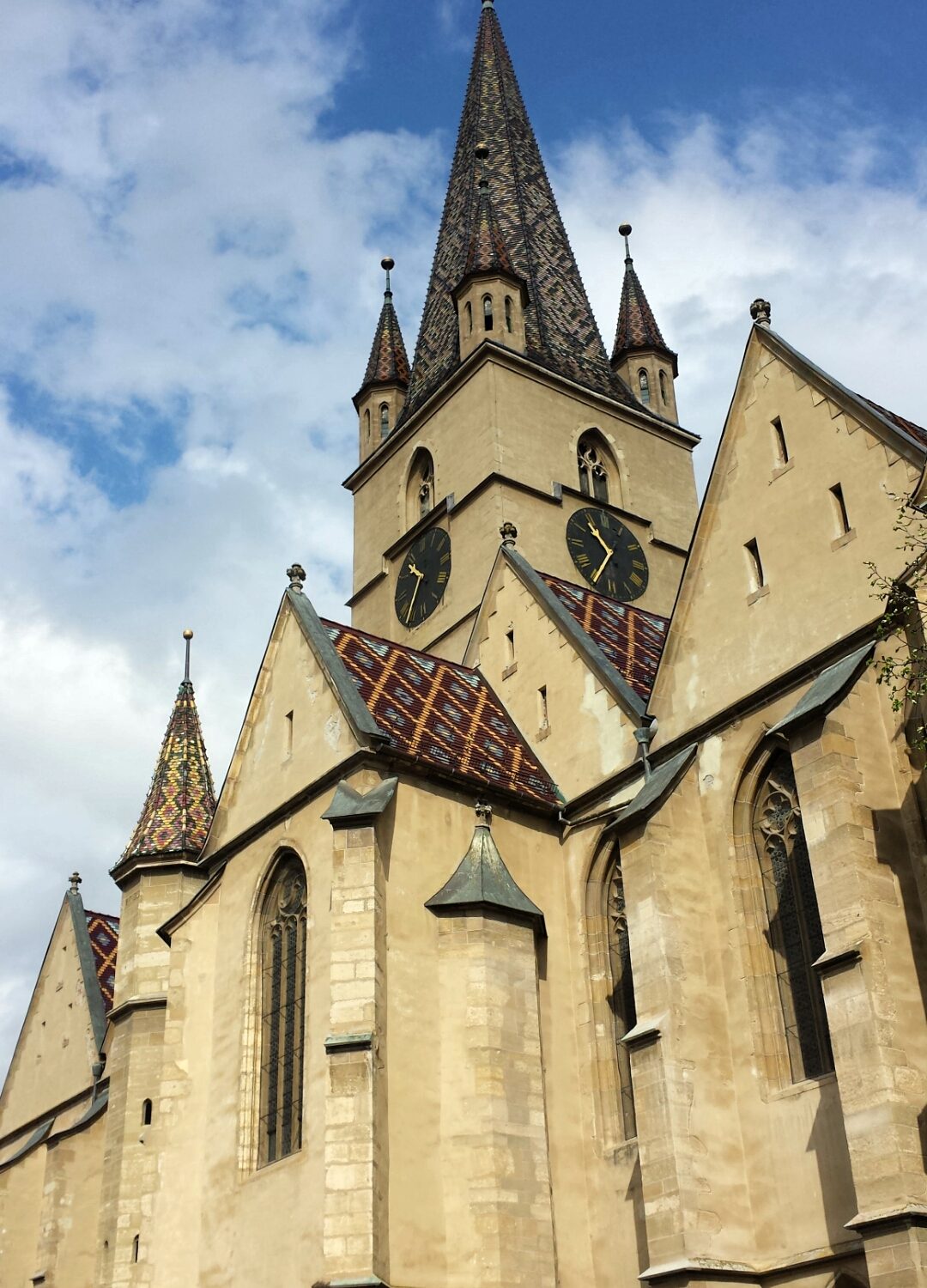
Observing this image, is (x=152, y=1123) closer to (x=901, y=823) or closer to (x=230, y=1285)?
(x=230, y=1285)

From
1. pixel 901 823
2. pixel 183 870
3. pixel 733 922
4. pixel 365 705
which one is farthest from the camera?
pixel 183 870

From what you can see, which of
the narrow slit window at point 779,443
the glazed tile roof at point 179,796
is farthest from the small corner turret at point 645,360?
the narrow slit window at point 779,443

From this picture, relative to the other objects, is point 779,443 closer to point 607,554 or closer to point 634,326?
Result: point 607,554

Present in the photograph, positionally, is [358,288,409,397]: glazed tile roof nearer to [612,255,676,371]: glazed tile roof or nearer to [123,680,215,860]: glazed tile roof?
[612,255,676,371]: glazed tile roof

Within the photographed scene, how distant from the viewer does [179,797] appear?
2508 cm

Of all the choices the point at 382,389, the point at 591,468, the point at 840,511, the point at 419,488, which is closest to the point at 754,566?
the point at 840,511

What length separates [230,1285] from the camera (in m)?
18.0

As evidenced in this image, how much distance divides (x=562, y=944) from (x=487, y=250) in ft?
66.3

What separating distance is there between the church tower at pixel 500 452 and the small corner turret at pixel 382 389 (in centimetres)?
4

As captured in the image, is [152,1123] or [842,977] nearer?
[842,977]

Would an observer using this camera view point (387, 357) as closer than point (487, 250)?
No

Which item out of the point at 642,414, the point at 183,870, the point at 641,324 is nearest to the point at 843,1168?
the point at 183,870

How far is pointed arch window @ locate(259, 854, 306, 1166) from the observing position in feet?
60.7

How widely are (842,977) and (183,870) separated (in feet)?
40.7
